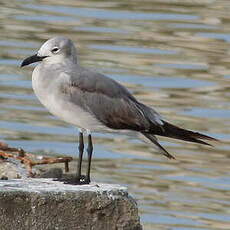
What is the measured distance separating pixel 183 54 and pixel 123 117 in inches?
488

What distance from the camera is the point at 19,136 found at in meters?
15.5

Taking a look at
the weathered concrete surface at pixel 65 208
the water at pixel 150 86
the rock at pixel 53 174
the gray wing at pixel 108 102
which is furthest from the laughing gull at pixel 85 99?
the water at pixel 150 86

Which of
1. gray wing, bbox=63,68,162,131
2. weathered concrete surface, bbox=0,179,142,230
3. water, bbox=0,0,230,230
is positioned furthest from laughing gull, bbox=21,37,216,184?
water, bbox=0,0,230,230

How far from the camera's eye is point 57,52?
25.5 ft

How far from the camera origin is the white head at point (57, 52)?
25.5 ft

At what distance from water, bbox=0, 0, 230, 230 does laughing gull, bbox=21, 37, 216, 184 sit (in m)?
4.36

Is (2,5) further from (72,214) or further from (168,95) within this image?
(72,214)

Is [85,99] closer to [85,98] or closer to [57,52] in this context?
[85,98]

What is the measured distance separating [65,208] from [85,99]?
1126 millimetres

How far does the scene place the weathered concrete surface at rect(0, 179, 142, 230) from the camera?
679cm

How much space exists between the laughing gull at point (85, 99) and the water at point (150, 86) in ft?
14.3

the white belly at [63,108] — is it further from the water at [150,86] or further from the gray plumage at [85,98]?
the water at [150,86]

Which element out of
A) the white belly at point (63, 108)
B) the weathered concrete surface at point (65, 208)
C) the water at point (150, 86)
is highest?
the white belly at point (63, 108)

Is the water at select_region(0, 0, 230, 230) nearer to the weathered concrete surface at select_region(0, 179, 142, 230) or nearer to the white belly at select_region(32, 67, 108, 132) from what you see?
the white belly at select_region(32, 67, 108, 132)
